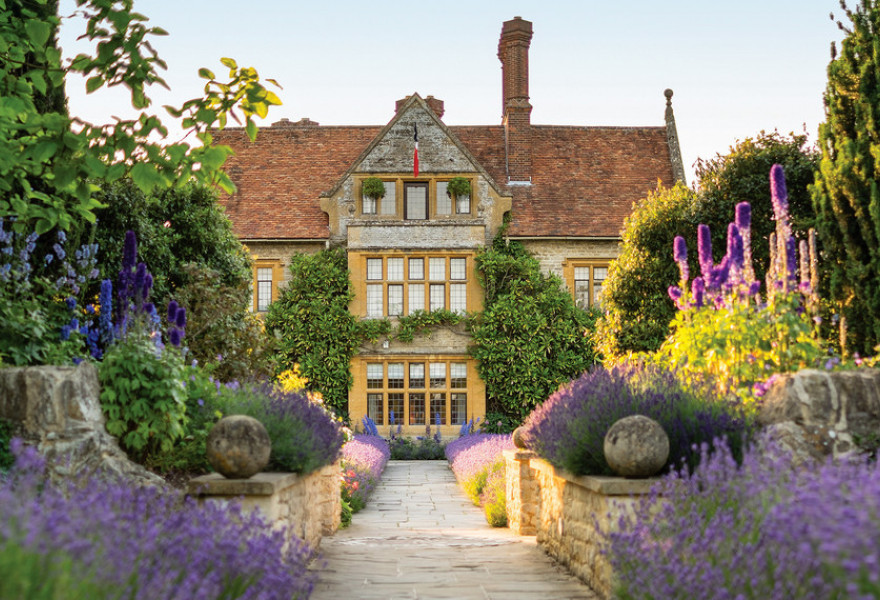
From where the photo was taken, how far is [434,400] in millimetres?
23016

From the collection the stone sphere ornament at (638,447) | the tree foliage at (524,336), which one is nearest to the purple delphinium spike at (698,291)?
the stone sphere ornament at (638,447)

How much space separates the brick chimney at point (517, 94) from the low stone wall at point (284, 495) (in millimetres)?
17302

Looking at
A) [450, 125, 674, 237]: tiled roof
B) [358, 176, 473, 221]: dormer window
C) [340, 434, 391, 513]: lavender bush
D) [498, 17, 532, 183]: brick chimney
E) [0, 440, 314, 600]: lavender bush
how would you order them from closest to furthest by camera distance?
[0, 440, 314, 600]: lavender bush, [340, 434, 391, 513]: lavender bush, [358, 176, 473, 221]: dormer window, [450, 125, 674, 237]: tiled roof, [498, 17, 532, 183]: brick chimney

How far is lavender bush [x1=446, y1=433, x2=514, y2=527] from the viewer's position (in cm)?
1035

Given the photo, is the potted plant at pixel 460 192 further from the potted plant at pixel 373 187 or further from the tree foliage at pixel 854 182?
the tree foliage at pixel 854 182

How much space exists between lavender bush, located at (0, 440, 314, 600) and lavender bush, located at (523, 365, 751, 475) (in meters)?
2.30

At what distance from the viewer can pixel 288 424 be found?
22.3 feet

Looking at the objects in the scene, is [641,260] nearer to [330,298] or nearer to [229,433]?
[330,298]

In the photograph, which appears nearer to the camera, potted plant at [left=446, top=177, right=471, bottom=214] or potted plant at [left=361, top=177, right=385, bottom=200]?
potted plant at [left=361, top=177, right=385, bottom=200]

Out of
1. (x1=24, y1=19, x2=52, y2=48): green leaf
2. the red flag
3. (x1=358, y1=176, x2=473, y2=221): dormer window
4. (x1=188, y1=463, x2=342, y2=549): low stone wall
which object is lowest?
(x1=188, y1=463, x2=342, y2=549): low stone wall

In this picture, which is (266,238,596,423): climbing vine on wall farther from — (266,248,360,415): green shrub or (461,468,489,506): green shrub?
(461,468,489,506): green shrub

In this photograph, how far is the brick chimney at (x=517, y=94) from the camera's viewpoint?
2491 centimetres

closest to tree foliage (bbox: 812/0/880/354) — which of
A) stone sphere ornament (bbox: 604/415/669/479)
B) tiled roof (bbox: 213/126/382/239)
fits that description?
stone sphere ornament (bbox: 604/415/669/479)

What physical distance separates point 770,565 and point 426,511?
8165 millimetres
